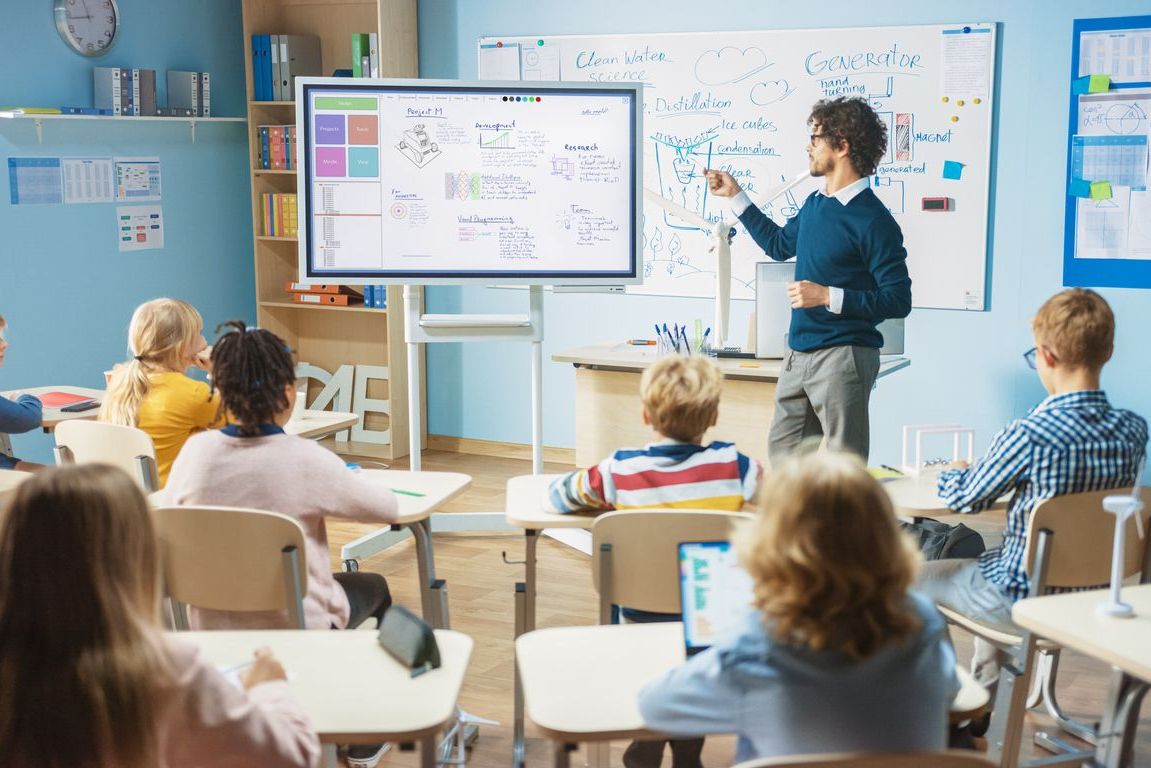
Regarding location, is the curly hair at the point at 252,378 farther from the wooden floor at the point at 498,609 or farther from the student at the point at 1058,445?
the student at the point at 1058,445

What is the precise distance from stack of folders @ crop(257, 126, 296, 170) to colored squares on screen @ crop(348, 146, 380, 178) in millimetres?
2102

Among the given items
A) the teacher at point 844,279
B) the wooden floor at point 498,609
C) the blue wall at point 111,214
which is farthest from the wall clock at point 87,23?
the teacher at point 844,279

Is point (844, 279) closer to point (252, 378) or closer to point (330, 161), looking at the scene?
point (330, 161)

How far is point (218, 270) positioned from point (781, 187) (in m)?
3.31

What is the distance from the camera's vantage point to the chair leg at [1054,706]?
320 cm

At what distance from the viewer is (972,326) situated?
538 centimetres

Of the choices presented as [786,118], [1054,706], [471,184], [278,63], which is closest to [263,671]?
[1054,706]

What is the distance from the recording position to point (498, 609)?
421 centimetres

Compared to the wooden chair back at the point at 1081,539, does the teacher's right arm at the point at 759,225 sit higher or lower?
higher

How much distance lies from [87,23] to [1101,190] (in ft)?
14.9

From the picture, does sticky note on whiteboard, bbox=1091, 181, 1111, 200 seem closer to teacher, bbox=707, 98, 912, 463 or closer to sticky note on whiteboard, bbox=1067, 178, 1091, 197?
sticky note on whiteboard, bbox=1067, 178, 1091, 197

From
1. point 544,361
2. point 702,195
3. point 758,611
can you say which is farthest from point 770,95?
point 758,611

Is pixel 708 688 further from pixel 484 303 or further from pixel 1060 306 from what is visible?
pixel 484 303

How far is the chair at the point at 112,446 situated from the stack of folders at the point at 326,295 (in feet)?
10.0
